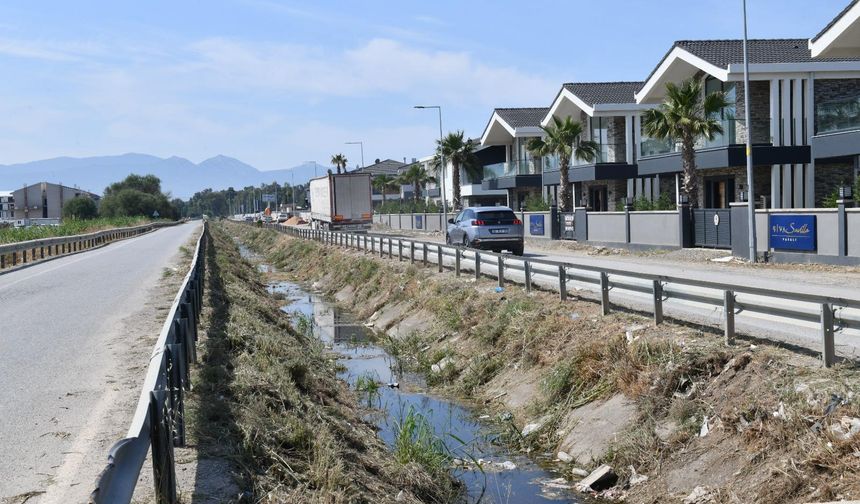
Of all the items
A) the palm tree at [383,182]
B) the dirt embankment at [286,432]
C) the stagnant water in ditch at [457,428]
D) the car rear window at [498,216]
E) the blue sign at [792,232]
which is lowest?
the stagnant water in ditch at [457,428]

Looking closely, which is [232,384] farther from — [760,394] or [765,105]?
[765,105]

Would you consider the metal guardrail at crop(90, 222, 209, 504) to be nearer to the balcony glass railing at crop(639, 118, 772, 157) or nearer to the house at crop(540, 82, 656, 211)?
the balcony glass railing at crop(639, 118, 772, 157)

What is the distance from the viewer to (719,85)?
1332 inches

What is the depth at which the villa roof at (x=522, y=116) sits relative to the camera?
57.5 meters

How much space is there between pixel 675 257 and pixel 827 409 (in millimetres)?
20345

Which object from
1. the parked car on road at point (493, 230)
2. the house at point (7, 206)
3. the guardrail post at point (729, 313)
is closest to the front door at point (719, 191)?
the parked car on road at point (493, 230)

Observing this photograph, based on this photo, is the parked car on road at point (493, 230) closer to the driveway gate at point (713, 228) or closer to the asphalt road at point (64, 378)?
the driveway gate at point (713, 228)

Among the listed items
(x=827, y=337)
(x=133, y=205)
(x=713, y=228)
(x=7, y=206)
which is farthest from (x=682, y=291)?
(x=7, y=206)

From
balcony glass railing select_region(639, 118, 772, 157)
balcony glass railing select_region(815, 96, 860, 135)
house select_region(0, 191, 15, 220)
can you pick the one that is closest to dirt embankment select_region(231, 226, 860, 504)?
balcony glass railing select_region(815, 96, 860, 135)

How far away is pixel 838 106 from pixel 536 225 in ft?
51.0

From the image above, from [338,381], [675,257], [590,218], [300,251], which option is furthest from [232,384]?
[300,251]

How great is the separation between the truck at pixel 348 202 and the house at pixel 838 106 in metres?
28.0

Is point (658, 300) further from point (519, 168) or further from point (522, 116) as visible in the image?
point (522, 116)

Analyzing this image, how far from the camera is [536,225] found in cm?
4097
